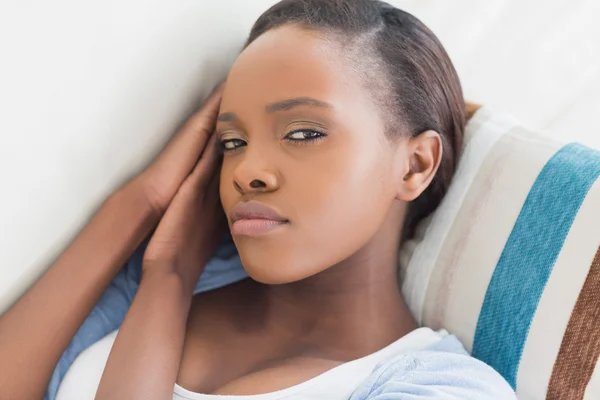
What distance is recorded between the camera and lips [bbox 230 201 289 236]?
2.65 feet

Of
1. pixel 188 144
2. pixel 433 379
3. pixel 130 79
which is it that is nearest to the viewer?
pixel 433 379

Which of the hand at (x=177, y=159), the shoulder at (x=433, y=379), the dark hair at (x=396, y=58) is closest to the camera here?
the shoulder at (x=433, y=379)

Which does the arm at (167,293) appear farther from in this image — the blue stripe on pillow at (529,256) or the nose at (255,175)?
the blue stripe on pillow at (529,256)

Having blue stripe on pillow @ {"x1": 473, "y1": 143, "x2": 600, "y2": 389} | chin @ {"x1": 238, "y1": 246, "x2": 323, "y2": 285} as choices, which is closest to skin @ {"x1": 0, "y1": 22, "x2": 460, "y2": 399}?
chin @ {"x1": 238, "y1": 246, "x2": 323, "y2": 285}

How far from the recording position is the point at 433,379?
80 centimetres

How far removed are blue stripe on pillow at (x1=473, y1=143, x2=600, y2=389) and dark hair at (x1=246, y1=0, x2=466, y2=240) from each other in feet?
0.52

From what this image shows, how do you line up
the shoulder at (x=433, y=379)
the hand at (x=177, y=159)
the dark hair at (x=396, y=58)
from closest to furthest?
the shoulder at (x=433, y=379) < the dark hair at (x=396, y=58) < the hand at (x=177, y=159)

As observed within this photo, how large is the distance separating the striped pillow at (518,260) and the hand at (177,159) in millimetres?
396

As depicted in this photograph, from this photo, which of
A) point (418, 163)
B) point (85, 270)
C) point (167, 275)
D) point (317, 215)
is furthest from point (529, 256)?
point (85, 270)

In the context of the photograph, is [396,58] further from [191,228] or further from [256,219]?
[191,228]

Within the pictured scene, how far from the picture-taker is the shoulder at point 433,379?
2.53ft

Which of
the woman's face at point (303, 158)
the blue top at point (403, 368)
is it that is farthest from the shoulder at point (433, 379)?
the woman's face at point (303, 158)

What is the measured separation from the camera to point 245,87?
33.2 inches

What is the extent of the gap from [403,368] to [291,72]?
16.6 inches
